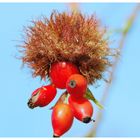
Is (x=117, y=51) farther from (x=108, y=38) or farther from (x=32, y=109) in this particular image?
(x=32, y=109)

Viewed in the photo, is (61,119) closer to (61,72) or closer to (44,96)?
(44,96)

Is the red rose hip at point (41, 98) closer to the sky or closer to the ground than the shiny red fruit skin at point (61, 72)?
closer to the ground

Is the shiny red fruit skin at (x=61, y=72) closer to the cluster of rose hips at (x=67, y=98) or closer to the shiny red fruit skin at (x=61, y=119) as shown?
the cluster of rose hips at (x=67, y=98)

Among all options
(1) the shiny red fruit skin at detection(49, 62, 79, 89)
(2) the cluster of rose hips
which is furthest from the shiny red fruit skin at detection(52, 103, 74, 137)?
(1) the shiny red fruit skin at detection(49, 62, 79, 89)

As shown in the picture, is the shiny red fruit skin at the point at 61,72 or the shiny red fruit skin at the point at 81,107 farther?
the shiny red fruit skin at the point at 61,72

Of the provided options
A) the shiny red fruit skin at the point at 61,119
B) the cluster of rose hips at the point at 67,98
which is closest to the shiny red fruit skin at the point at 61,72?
the cluster of rose hips at the point at 67,98

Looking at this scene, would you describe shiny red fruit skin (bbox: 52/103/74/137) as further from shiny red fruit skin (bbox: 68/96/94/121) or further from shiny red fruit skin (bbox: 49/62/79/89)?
shiny red fruit skin (bbox: 49/62/79/89)
